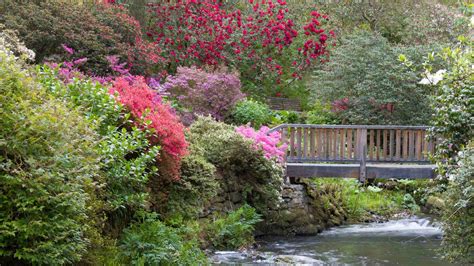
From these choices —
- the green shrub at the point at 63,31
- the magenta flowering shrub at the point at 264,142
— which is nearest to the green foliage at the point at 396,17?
the green shrub at the point at 63,31

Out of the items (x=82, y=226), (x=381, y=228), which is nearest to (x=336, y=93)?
(x=381, y=228)

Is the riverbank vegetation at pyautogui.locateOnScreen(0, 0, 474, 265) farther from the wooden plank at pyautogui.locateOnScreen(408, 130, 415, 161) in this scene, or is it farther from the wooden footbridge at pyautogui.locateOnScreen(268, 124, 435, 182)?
the wooden plank at pyautogui.locateOnScreen(408, 130, 415, 161)

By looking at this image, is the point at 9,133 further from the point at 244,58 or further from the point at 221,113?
the point at 244,58

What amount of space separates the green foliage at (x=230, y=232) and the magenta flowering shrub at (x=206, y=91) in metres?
5.00

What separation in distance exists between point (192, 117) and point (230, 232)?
203 inches

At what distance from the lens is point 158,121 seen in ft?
29.7

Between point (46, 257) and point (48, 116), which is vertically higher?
point (48, 116)

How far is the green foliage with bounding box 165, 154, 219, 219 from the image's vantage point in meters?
9.70

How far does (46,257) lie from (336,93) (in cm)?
1276

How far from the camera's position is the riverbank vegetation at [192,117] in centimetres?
615

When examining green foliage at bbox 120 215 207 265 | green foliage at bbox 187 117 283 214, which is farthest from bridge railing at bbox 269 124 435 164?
green foliage at bbox 120 215 207 265

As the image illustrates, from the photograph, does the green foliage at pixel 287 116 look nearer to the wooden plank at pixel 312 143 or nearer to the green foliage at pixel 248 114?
the green foliage at pixel 248 114

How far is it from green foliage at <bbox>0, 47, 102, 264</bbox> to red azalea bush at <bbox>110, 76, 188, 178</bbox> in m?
2.38

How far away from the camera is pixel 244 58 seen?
20469mm
